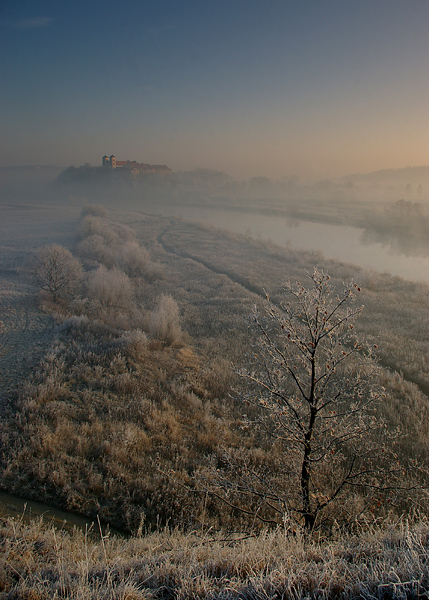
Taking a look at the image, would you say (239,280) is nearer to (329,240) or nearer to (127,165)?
(329,240)

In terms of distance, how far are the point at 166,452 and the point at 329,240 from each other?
51633mm

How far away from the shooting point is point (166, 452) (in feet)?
22.8

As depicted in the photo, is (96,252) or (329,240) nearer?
(96,252)

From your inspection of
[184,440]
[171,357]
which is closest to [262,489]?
[184,440]

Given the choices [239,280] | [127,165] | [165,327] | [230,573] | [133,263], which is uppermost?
[127,165]

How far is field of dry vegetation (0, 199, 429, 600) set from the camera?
8.86ft

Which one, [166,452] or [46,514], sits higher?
[46,514]

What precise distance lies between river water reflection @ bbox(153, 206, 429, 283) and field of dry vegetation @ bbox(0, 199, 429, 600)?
→ 16653 millimetres

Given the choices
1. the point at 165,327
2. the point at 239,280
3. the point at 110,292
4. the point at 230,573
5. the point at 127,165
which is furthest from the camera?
the point at 127,165

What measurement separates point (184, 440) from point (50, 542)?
400cm

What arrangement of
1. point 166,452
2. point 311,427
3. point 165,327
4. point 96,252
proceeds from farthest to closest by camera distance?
point 96,252
point 165,327
point 166,452
point 311,427

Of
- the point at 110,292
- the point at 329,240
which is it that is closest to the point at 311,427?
the point at 110,292

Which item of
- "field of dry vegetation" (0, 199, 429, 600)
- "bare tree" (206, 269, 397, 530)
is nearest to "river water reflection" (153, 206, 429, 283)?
"field of dry vegetation" (0, 199, 429, 600)

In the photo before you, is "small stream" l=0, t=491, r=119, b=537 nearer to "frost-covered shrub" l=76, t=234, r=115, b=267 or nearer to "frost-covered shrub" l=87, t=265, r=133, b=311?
"frost-covered shrub" l=87, t=265, r=133, b=311
